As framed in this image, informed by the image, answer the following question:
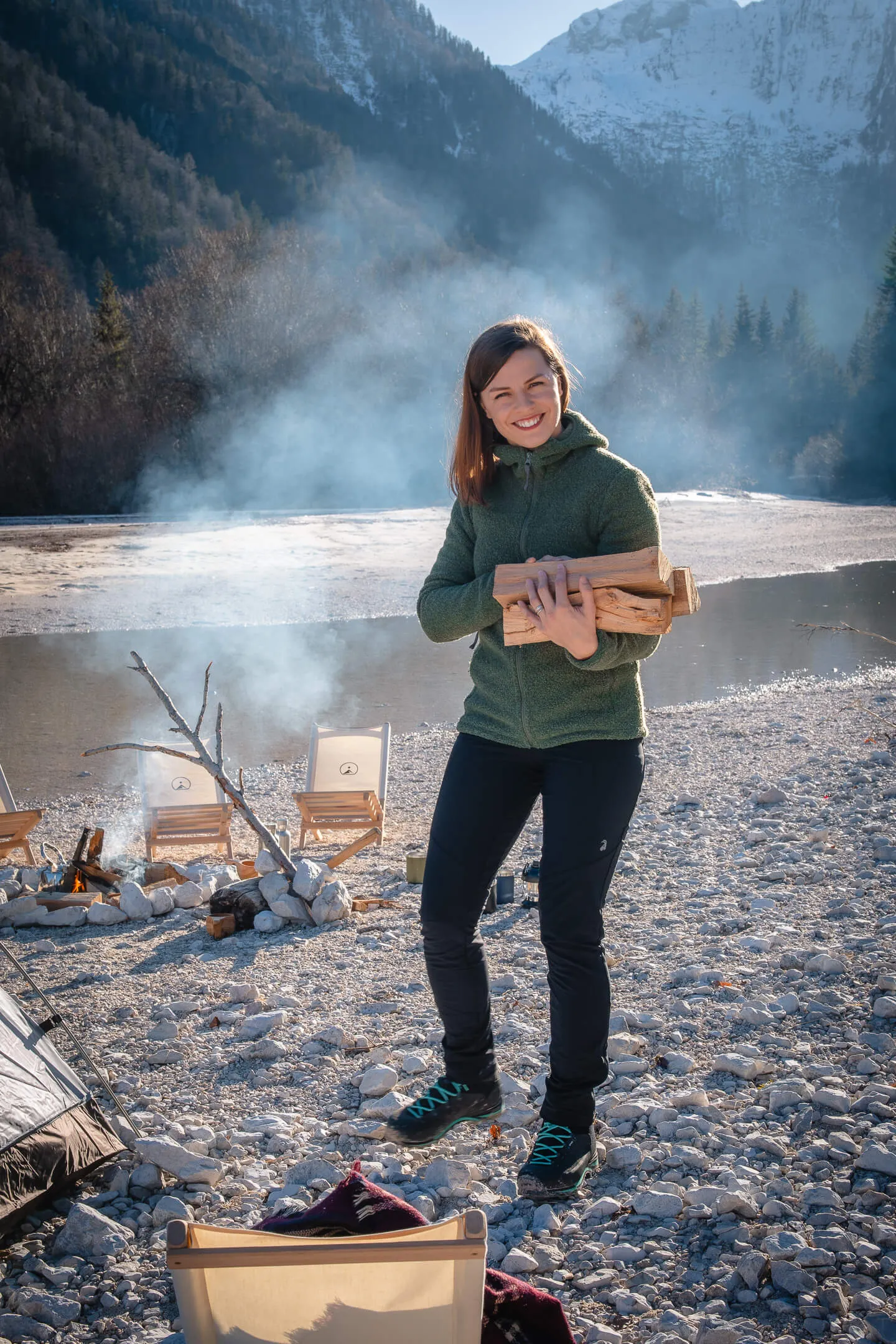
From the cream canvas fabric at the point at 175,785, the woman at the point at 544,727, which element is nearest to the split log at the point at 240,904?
the cream canvas fabric at the point at 175,785

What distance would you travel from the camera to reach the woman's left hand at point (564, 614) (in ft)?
7.02

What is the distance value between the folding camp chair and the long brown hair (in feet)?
5.36

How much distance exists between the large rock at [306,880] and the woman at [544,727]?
2299 mm

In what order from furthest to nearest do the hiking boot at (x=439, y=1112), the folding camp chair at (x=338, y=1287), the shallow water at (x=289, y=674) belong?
the shallow water at (x=289, y=674) → the hiking boot at (x=439, y=1112) → the folding camp chair at (x=338, y=1287)

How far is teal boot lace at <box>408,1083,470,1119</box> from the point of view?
2592mm

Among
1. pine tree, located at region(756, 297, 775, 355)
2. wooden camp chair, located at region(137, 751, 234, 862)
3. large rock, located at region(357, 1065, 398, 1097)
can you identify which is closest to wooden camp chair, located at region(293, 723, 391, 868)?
wooden camp chair, located at region(137, 751, 234, 862)

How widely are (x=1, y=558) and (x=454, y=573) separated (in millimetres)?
19621

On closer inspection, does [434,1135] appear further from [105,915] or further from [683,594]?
[105,915]

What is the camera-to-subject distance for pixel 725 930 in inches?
167

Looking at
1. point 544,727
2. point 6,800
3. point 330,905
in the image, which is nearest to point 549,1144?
point 544,727

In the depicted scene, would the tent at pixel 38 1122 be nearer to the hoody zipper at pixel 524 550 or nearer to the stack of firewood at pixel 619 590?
the hoody zipper at pixel 524 550

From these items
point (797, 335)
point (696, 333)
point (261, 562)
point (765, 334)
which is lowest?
point (261, 562)

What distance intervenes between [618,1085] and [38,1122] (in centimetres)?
162

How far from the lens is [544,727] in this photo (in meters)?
2.31
